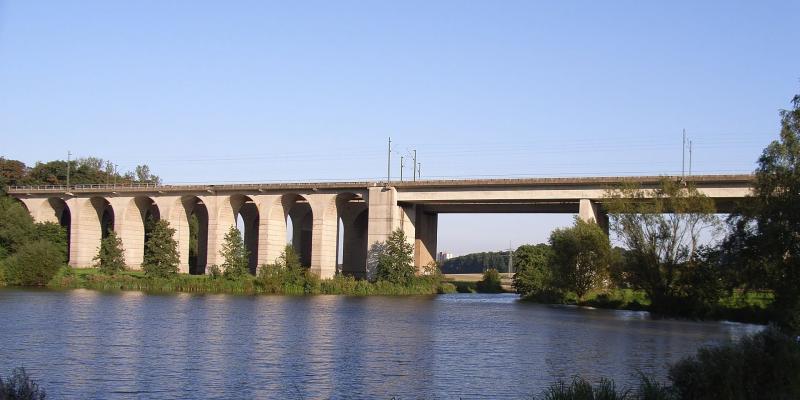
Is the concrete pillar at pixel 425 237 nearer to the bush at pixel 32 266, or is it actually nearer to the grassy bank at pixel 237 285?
the grassy bank at pixel 237 285

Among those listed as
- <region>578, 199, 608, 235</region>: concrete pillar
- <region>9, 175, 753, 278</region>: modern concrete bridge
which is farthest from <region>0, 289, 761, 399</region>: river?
<region>9, 175, 753, 278</region>: modern concrete bridge

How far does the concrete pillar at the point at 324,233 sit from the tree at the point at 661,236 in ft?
119

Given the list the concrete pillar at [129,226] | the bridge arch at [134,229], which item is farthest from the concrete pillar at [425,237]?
the concrete pillar at [129,226]

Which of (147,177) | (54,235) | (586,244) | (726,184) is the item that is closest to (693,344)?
(586,244)

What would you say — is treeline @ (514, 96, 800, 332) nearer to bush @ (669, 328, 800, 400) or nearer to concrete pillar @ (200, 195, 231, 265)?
bush @ (669, 328, 800, 400)

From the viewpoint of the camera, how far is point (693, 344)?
36.9 metres

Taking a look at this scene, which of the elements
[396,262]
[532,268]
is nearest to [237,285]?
[396,262]

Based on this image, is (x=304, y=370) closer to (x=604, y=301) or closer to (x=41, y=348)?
(x=41, y=348)

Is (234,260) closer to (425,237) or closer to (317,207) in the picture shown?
(317,207)

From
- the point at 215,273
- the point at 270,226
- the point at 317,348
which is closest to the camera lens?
the point at 317,348

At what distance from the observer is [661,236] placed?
54.7 metres

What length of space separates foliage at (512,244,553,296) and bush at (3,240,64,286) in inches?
1656

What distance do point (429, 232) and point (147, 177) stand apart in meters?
72.4

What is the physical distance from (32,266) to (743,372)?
Result: 67121 mm
